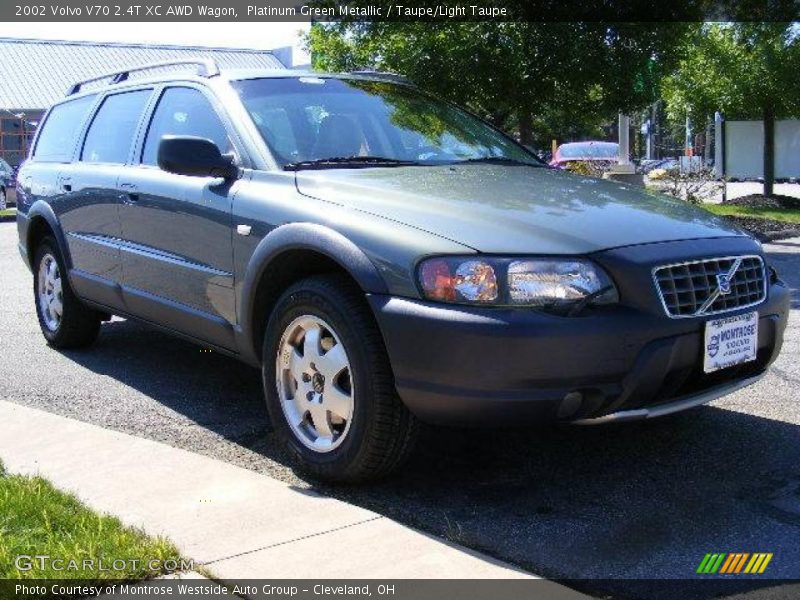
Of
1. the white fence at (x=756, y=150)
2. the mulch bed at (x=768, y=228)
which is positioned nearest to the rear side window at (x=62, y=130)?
the mulch bed at (x=768, y=228)

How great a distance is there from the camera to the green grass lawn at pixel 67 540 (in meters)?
3.15

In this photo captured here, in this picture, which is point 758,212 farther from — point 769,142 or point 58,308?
point 58,308

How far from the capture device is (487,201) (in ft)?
13.3

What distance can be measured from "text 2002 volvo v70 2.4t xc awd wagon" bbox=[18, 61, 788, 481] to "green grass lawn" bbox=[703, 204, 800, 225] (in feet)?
40.0

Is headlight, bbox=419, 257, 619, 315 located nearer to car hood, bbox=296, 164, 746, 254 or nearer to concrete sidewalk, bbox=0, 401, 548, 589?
car hood, bbox=296, 164, 746, 254

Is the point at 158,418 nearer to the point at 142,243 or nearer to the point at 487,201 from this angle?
the point at 142,243

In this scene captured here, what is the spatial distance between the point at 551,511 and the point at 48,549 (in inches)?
71.1

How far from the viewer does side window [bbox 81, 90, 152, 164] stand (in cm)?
585

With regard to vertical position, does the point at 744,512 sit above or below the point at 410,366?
below

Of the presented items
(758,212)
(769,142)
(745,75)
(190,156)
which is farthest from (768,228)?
(190,156)

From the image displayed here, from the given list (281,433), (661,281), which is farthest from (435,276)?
(281,433)

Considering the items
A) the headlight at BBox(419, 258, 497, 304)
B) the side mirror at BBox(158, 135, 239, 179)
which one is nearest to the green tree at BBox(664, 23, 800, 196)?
the side mirror at BBox(158, 135, 239, 179)

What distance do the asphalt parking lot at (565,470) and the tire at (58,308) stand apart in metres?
0.37
